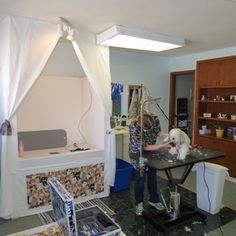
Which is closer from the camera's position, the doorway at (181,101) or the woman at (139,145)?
the woman at (139,145)

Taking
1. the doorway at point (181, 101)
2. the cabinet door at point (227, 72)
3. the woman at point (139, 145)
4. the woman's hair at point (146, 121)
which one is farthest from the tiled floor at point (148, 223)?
the doorway at point (181, 101)

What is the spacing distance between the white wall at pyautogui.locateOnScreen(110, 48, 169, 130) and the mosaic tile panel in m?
1.75

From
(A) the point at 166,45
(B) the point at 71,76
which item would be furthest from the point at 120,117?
(A) the point at 166,45

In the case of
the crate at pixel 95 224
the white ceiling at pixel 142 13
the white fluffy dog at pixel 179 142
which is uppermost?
the white ceiling at pixel 142 13

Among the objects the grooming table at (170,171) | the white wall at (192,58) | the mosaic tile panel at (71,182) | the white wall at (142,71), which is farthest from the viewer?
the white wall at (142,71)

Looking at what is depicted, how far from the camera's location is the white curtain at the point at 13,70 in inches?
103

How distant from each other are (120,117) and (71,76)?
53.2 inches

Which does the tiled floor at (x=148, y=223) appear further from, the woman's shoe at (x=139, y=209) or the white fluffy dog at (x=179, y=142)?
the white fluffy dog at (x=179, y=142)

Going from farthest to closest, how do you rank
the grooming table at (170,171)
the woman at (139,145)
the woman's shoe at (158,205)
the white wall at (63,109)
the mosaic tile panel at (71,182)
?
the white wall at (63,109), the woman's shoe at (158,205), the mosaic tile panel at (71,182), the woman at (139,145), the grooming table at (170,171)

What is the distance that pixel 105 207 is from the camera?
3.10 meters

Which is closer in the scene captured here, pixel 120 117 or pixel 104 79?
pixel 104 79

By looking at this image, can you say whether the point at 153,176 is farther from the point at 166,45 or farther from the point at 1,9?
the point at 1,9

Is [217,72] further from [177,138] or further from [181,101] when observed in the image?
[177,138]

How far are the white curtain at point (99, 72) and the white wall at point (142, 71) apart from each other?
52.1 inches
